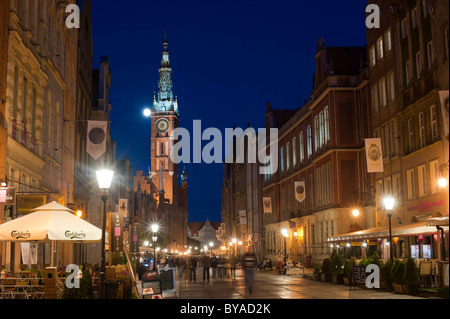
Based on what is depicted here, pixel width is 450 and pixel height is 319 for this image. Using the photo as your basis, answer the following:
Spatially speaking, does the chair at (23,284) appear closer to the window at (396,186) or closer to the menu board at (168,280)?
the menu board at (168,280)

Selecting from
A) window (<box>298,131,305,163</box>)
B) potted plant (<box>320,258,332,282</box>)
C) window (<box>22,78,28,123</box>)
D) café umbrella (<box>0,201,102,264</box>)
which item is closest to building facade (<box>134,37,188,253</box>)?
window (<box>298,131,305,163</box>)

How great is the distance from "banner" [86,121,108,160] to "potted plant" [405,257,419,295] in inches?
583

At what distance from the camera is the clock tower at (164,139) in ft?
577

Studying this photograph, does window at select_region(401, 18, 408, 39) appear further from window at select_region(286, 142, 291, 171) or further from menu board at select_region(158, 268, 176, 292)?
window at select_region(286, 142, 291, 171)

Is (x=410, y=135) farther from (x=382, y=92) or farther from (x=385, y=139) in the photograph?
(x=382, y=92)

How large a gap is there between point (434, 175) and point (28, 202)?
20238mm

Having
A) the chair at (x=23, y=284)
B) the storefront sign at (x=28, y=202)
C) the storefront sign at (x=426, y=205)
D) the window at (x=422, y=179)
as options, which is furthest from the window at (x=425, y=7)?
the chair at (x=23, y=284)

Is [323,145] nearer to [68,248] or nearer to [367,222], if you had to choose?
[367,222]

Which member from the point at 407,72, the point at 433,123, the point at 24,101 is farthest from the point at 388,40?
the point at 24,101

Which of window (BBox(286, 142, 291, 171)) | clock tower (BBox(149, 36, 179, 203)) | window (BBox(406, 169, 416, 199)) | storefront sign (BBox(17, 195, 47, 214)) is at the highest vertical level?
clock tower (BBox(149, 36, 179, 203))

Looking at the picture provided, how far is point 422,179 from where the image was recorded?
33.9 meters

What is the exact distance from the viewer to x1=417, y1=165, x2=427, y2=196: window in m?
33.5

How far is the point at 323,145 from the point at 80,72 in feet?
68.2

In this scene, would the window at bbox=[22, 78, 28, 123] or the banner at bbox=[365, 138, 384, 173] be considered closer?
the window at bbox=[22, 78, 28, 123]
